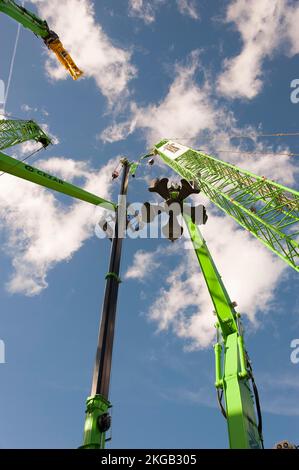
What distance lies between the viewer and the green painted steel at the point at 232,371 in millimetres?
9805

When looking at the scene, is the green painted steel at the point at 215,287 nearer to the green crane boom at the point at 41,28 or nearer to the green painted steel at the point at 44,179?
the green painted steel at the point at 44,179

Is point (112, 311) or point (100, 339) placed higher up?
point (112, 311)

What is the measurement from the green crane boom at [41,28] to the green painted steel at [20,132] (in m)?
7.99

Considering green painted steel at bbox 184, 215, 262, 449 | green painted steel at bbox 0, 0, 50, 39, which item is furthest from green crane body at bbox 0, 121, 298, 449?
green painted steel at bbox 0, 0, 50, 39

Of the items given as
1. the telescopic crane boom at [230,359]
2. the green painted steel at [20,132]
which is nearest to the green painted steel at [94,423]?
the telescopic crane boom at [230,359]

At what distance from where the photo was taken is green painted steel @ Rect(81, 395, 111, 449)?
246 inches

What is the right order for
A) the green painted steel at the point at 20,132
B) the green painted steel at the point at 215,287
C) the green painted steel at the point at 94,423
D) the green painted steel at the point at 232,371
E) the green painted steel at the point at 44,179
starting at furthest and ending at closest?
the green painted steel at the point at 20,132
the green painted steel at the point at 44,179
the green painted steel at the point at 215,287
the green painted steel at the point at 232,371
the green painted steel at the point at 94,423

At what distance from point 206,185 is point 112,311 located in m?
20.1

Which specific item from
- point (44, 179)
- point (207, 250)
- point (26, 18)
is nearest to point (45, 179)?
point (44, 179)
